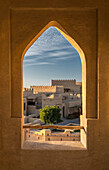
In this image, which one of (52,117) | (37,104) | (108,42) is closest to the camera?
(108,42)

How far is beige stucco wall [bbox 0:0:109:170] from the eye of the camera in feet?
9.23

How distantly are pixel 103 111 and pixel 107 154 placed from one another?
0.88 meters

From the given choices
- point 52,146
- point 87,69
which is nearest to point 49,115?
point 52,146

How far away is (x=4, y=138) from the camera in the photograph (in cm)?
286

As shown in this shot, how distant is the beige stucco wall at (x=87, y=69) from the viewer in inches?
111

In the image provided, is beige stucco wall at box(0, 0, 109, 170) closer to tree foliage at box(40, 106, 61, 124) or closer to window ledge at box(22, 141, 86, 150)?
window ledge at box(22, 141, 86, 150)

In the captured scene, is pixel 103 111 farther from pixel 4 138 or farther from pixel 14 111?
pixel 4 138

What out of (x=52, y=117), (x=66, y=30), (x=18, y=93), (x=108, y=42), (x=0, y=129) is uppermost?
(x=66, y=30)

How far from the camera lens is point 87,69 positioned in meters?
2.89

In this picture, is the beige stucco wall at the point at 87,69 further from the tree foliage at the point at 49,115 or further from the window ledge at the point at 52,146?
the tree foliage at the point at 49,115

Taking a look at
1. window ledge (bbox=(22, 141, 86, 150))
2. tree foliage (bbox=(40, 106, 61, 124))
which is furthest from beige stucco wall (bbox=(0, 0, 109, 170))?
tree foliage (bbox=(40, 106, 61, 124))

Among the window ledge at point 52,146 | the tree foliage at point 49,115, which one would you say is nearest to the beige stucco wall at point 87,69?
the window ledge at point 52,146

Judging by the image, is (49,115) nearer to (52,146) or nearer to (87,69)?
(52,146)

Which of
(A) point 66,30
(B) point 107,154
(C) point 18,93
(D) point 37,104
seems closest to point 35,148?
(C) point 18,93
